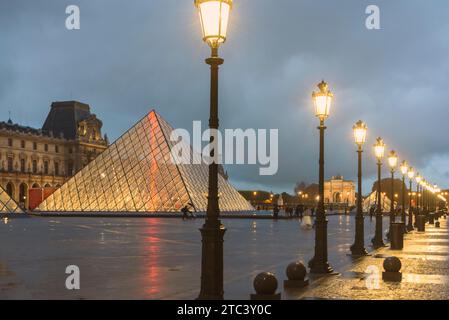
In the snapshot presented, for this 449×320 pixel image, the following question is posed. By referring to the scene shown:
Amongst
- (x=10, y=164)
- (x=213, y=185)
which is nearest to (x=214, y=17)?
(x=213, y=185)

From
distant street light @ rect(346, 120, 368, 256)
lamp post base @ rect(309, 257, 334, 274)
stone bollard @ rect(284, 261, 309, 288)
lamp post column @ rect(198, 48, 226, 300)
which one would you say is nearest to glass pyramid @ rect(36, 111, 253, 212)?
distant street light @ rect(346, 120, 368, 256)

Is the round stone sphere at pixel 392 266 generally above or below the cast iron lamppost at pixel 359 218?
below

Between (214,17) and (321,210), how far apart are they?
5.78 m

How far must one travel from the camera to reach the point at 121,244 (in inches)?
694

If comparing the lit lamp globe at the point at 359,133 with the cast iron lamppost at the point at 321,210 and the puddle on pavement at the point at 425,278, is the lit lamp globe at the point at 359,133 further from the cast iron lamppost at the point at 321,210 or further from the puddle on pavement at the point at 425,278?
the puddle on pavement at the point at 425,278

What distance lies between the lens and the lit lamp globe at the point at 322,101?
11.9m

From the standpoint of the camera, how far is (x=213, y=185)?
7.19m

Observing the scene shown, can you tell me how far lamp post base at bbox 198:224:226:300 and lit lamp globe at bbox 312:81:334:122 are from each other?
539 cm

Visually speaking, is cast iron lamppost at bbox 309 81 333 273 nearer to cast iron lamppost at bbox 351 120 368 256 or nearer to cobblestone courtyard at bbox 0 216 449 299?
cobblestone courtyard at bbox 0 216 449 299

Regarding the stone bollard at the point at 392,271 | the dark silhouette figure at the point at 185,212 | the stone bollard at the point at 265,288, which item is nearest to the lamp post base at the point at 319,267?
the stone bollard at the point at 392,271

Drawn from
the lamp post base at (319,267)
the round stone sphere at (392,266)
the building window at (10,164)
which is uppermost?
the building window at (10,164)

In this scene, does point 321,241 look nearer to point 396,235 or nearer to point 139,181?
point 396,235

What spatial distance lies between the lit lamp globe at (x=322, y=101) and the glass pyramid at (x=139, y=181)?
3383cm
